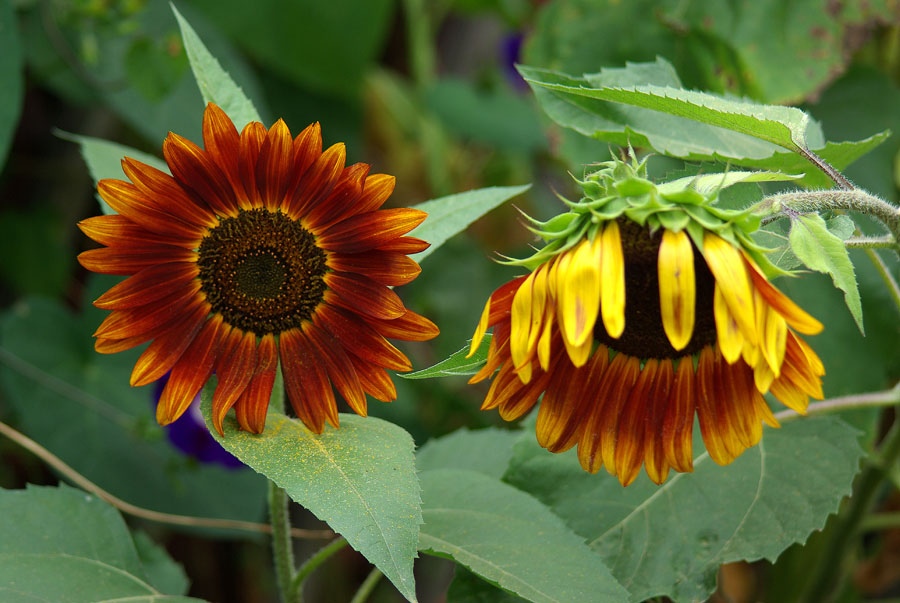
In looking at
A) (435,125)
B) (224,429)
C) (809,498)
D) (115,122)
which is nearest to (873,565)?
(809,498)

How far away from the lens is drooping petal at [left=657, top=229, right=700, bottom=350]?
415 millimetres

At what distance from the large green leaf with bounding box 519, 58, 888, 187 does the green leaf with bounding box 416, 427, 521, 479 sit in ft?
0.94

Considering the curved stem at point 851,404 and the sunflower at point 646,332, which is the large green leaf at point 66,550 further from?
the curved stem at point 851,404

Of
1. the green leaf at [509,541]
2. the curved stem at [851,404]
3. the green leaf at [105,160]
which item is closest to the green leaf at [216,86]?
the green leaf at [105,160]

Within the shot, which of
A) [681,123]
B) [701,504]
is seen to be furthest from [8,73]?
[701,504]

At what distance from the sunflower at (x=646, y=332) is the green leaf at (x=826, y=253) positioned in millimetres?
28

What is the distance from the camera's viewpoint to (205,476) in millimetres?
1075

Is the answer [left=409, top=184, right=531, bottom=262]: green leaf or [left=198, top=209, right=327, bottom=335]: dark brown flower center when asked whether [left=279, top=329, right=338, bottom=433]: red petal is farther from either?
[left=409, top=184, right=531, bottom=262]: green leaf

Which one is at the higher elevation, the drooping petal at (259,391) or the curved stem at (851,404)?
the drooping petal at (259,391)

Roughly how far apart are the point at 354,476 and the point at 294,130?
103 centimetres

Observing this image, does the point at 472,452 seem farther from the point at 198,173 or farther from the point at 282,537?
the point at 198,173

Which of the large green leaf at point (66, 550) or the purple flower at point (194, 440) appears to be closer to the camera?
the large green leaf at point (66, 550)

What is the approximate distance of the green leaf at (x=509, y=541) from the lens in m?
0.52

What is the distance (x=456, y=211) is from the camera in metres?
0.65
